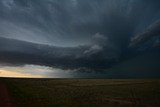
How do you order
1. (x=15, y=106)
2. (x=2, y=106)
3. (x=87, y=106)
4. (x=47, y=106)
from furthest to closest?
(x=87, y=106)
(x=47, y=106)
(x=15, y=106)
(x=2, y=106)

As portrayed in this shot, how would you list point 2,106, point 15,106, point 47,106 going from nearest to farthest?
point 2,106 < point 15,106 < point 47,106

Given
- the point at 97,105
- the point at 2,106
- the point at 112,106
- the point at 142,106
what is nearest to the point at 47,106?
the point at 2,106

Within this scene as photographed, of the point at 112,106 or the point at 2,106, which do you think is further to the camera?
the point at 112,106

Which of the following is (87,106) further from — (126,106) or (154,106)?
(154,106)

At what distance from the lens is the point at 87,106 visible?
2309 cm

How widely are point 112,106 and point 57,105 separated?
6929 millimetres

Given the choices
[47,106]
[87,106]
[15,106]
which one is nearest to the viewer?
[15,106]

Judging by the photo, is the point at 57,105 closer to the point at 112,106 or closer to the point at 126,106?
the point at 112,106

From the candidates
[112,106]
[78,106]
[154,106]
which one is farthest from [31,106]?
[154,106]

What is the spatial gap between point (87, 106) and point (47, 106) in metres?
4.87

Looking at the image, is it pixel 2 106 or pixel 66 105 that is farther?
pixel 66 105

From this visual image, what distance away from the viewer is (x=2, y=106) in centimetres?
1880

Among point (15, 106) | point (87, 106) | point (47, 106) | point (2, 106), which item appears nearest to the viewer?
point (2, 106)

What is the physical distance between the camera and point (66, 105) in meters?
22.7
